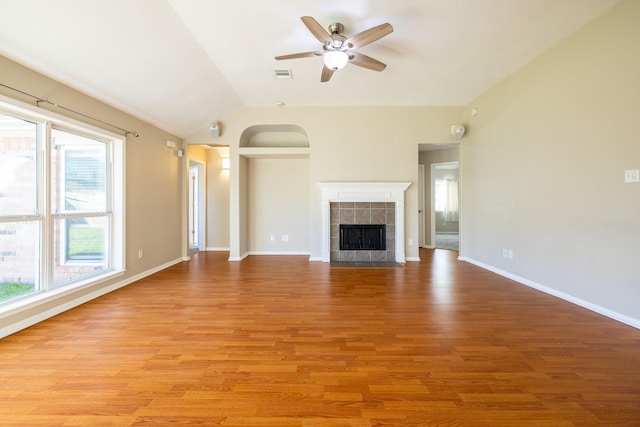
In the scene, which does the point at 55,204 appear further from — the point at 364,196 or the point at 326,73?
the point at 364,196

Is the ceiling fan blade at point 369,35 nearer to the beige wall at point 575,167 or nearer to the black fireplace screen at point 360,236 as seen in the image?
the beige wall at point 575,167

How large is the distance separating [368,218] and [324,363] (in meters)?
3.59

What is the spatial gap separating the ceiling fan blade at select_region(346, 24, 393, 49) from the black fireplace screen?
10.5ft

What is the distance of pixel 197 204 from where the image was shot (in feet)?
21.4

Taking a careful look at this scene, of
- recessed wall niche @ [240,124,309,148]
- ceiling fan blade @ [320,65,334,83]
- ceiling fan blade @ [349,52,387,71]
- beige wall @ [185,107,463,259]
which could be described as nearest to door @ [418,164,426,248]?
beige wall @ [185,107,463,259]

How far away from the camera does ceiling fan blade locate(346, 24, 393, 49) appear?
244cm

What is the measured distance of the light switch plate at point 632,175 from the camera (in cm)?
238

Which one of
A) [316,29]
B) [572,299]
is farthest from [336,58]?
[572,299]

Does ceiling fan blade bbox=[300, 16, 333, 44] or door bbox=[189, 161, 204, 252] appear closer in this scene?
ceiling fan blade bbox=[300, 16, 333, 44]

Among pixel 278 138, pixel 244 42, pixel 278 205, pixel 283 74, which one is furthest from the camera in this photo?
pixel 278 205

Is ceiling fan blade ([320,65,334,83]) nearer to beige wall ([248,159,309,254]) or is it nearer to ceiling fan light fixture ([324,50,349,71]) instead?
ceiling fan light fixture ([324,50,349,71])

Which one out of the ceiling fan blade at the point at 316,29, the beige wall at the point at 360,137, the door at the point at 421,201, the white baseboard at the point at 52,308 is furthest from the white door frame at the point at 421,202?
the white baseboard at the point at 52,308

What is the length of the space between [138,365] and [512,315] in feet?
10.5

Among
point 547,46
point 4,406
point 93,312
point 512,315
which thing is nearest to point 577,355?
point 512,315
